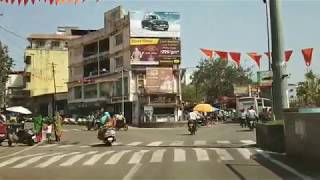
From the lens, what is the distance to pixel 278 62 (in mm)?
24016

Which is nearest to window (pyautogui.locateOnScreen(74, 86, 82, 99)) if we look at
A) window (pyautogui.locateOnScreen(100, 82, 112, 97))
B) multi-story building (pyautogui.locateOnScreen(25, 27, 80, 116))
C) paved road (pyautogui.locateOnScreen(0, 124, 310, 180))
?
window (pyautogui.locateOnScreen(100, 82, 112, 97))

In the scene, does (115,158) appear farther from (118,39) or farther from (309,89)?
(309,89)

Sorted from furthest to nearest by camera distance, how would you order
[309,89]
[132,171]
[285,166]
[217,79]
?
[217,79] < [309,89] < [285,166] < [132,171]

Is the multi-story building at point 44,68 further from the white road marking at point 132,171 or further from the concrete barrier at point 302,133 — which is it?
the white road marking at point 132,171

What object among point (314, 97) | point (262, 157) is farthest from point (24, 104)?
point (262, 157)

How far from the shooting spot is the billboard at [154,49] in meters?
67.1

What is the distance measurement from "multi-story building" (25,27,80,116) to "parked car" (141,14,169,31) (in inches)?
1328

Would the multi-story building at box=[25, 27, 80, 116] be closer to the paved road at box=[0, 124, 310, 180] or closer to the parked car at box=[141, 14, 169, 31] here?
the parked car at box=[141, 14, 169, 31]

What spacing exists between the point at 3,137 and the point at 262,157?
1622cm

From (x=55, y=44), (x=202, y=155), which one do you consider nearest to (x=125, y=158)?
(x=202, y=155)

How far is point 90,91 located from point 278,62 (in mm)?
56815

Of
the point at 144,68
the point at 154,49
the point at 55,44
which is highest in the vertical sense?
the point at 55,44

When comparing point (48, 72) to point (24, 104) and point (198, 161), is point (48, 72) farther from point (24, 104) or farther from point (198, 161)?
point (198, 161)

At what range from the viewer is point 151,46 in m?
67.1
